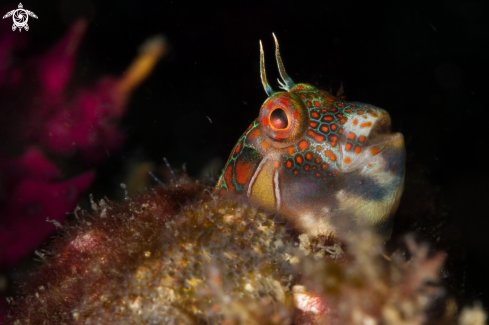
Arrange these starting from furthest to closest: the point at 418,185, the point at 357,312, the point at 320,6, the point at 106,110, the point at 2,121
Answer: the point at 320,6 < the point at 106,110 < the point at 418,185 < the point at 2,121 < the point at 357,312

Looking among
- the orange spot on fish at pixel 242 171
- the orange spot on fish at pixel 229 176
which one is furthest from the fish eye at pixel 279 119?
the orange spot on fish at pixel 229 176

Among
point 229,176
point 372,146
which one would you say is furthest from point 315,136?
point 229,176

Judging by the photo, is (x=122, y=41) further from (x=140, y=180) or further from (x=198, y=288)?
(x=198, y=288)

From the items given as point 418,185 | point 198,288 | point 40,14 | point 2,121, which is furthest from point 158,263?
point 40,14

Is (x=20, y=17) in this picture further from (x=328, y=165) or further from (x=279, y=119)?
(x=328, y=165)

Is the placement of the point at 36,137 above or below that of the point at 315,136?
above

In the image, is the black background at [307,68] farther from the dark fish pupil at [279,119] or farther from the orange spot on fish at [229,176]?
the dark fish pupil at [279,119]

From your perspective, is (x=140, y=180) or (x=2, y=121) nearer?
(x=2, y=121)
